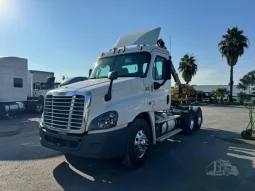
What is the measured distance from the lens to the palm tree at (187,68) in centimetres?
3819

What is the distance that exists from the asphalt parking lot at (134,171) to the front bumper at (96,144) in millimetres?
586

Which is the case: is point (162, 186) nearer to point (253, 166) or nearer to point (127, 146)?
point (127, 146)

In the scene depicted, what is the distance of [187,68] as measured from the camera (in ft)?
125

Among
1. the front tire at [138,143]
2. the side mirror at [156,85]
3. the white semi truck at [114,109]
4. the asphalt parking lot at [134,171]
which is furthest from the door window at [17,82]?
the front tire at [138,143]

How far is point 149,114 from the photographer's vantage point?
548 centimetres

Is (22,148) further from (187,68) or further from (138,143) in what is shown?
(187,68)

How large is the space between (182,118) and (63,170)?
5.26 meters

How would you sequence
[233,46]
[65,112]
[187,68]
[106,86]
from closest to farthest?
[65,112]
[106,86]
[233,46]
[187,68]

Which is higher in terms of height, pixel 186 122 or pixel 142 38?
pixel 142 38

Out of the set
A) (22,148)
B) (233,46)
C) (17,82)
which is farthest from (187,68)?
(22,148)

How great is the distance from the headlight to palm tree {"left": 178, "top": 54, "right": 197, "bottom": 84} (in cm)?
3532

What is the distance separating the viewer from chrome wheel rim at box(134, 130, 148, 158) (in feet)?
16.2

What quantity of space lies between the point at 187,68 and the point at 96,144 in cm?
3632

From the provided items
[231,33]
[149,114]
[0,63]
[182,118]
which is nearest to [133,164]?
[149,114]
